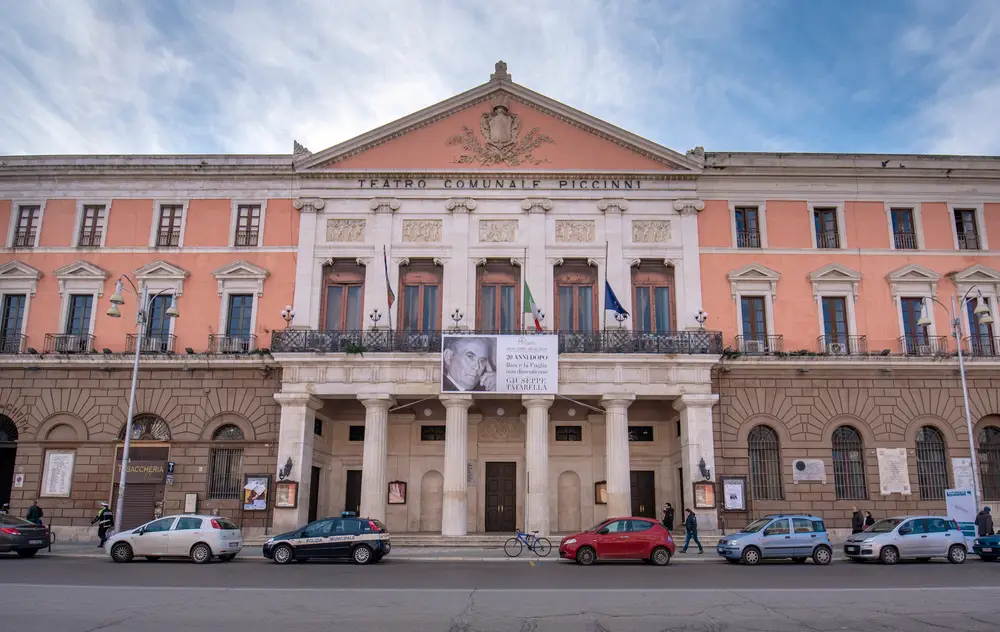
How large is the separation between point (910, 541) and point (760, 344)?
31.5 feet

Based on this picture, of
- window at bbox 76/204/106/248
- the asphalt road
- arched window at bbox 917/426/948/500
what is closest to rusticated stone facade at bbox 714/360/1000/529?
arched window at bbox 917/426/948/500

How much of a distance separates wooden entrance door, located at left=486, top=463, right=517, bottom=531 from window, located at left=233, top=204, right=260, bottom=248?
13.7 metres

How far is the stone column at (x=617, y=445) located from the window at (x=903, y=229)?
13251mm

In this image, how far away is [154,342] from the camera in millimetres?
30188

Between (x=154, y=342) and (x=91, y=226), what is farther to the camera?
(x=91, y=226)

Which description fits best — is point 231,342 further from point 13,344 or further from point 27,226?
point 27,226

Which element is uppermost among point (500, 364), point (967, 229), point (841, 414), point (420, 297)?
point (967, 229)

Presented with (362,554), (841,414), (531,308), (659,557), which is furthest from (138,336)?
(841,414)

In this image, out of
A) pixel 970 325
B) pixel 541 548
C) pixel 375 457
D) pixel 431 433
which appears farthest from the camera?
pixel 431 433

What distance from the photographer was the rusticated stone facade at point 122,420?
2862 centimetres

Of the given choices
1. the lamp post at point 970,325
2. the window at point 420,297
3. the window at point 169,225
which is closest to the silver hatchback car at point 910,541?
the lamp post at point 970,325

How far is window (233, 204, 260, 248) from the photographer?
31391 mm

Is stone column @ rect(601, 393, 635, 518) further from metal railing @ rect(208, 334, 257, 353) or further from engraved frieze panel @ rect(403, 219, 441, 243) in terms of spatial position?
metal railing @ rect(208, 334, 257, 353)

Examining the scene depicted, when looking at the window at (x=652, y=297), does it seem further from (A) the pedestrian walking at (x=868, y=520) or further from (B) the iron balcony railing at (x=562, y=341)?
(A) the pedestrian walking at (x=868, y=520)
